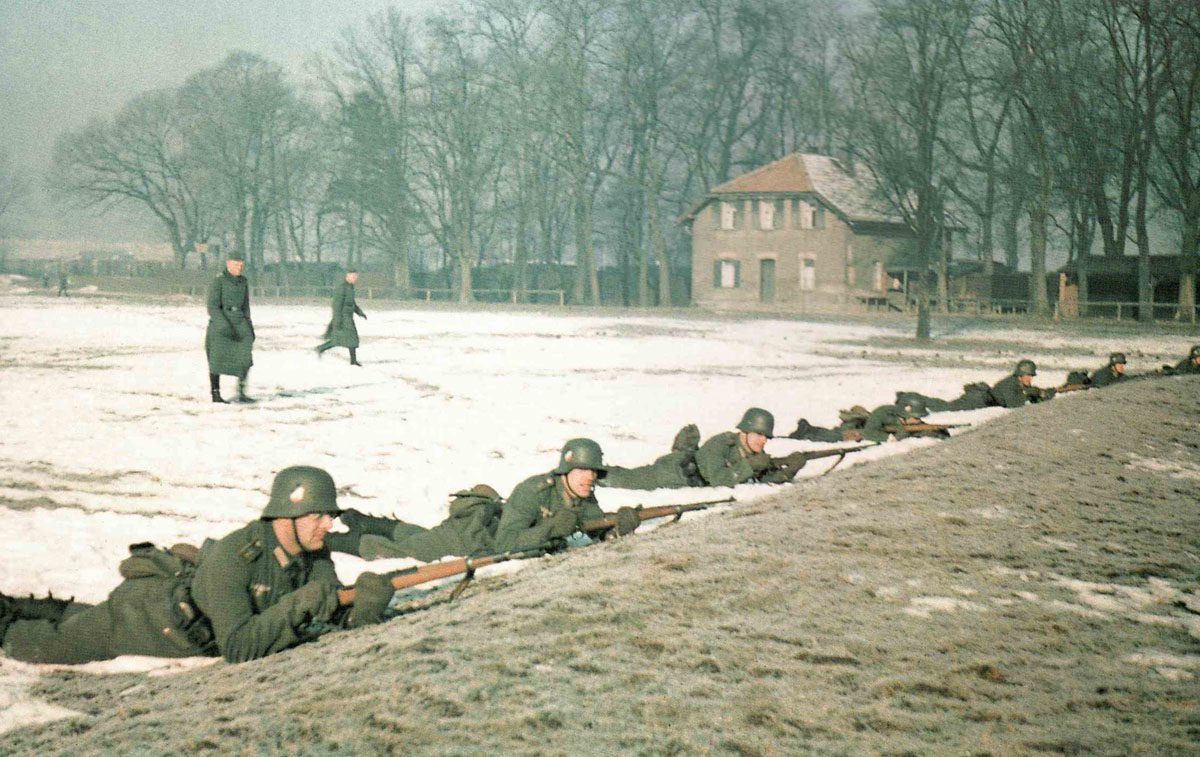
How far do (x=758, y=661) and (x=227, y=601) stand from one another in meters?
2.32

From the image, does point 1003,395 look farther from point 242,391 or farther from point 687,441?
point 242,391

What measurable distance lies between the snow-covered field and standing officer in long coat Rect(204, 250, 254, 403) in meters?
0.55

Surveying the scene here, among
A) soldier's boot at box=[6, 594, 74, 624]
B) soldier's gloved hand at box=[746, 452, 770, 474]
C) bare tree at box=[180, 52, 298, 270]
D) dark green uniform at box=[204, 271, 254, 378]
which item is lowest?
soldier's boot at box=[6, 594, 74, 624]

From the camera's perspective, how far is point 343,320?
62.6 ft

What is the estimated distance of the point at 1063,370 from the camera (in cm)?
2183

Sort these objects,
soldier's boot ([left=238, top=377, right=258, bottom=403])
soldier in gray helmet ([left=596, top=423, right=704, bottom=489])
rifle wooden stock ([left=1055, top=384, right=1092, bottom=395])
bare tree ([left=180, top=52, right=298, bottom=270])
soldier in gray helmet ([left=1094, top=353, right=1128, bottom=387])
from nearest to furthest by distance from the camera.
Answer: soldier in gray helmet ([left=596, top=423, right=704, bottom=489]), soldier's boot ([left=238, top=377, right=258, bottom=403]), rifle wooden stock ([left=1055, top=384, right=1092, bottom=395]), soldier in gray helmet ([left=1094, top=353, right=1128, bottom=387]), bare tree ([left=180, top=52, right=298, bottom=270])

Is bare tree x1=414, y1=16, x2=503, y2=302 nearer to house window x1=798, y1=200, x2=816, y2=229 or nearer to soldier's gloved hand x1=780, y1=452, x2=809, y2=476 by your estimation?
house window x1=798, y1=200, x2=816, y2=229

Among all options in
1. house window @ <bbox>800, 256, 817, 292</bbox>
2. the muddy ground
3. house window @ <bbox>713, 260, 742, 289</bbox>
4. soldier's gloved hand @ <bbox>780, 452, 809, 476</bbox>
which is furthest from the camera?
house window @ <bbox>713, 260, 742, 289</bbox>

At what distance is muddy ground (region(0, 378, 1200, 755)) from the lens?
12.3 ft

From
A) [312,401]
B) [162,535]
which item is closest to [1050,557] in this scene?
[162,535]

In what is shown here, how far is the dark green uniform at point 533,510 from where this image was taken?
6.55 metres

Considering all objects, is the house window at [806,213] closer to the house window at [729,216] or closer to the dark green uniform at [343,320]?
the house window at [729,216]

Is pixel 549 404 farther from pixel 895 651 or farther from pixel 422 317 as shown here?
pixel 422 317

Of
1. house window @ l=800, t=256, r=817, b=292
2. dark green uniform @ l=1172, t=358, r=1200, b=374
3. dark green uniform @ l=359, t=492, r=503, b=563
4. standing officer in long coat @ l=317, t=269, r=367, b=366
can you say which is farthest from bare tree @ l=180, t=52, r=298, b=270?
dark green uniform @ l=359, t=492, r=503, b=563
